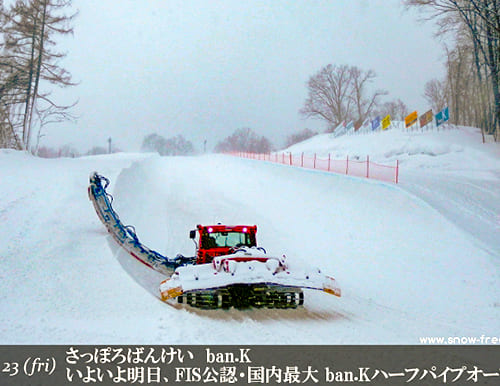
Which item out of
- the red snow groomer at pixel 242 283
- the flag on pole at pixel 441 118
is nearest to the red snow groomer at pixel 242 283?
the red snow groomer at pixel 242 283

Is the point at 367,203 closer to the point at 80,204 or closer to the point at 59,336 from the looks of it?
the point at 80,204

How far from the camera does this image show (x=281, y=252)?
1608 centimetres

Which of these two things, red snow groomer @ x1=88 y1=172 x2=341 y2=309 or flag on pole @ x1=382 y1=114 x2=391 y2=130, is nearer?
red snow groomer @ x1=88 y1=172 x2=341 y2=309

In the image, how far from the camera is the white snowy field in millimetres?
7176

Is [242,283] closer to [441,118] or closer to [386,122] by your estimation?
[441,118]

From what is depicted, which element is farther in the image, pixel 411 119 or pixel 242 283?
pixel 411 119

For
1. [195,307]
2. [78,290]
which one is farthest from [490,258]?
[78,290]

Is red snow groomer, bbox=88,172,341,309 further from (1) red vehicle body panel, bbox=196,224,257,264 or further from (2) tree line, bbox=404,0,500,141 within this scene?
(2) tree line, bbox=404,0,500,141

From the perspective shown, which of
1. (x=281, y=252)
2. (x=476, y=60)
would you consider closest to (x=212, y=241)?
(x=281, y=252)

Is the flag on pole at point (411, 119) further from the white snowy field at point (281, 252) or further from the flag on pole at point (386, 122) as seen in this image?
the white snowy field at point (281, 252)

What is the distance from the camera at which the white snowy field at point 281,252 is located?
7176mm

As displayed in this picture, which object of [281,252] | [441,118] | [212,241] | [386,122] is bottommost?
[281,252]

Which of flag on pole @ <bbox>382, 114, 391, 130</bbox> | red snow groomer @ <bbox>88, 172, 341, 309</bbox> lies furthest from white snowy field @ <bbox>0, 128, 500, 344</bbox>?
flag on pole @ <bbox>382, 114, 391, 130</bbox>

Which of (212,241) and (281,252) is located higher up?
(212,241)
